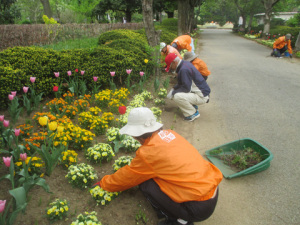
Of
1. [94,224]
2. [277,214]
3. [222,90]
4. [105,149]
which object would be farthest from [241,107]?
[94,224]

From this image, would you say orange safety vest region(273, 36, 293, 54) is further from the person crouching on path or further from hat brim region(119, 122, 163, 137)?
hat brim region(119, 122, 163, 137)

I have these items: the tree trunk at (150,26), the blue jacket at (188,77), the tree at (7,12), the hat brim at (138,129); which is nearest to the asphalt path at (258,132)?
the blue jacket at (188,77)

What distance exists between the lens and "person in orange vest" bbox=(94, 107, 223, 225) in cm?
185

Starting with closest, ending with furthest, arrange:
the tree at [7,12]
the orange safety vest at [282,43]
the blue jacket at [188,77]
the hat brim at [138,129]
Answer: the hat brim at [138,129], the blue jacket at [188,77], the orange safety vest at [282,43], the tree at [7,12]

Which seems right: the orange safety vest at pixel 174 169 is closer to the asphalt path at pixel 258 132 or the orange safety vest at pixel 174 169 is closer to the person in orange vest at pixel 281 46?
the asphalt path at pixel 258 132

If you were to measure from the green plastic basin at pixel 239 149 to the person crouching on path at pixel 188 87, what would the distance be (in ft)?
4.19

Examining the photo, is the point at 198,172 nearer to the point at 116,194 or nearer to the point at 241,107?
the point at 116,194

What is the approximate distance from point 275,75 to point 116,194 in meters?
7.94

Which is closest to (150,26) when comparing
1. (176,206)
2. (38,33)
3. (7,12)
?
(176,206)

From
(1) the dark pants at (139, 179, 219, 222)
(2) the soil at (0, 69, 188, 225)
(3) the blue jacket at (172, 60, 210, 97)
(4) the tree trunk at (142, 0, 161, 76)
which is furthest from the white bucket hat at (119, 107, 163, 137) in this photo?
(4) the tree trunk at (142, 0, 161, 76)

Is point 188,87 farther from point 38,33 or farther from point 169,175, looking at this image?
point 38,33

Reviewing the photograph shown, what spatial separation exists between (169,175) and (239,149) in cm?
202

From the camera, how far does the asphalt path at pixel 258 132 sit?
2.52 metres

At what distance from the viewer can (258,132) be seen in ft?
13.8
